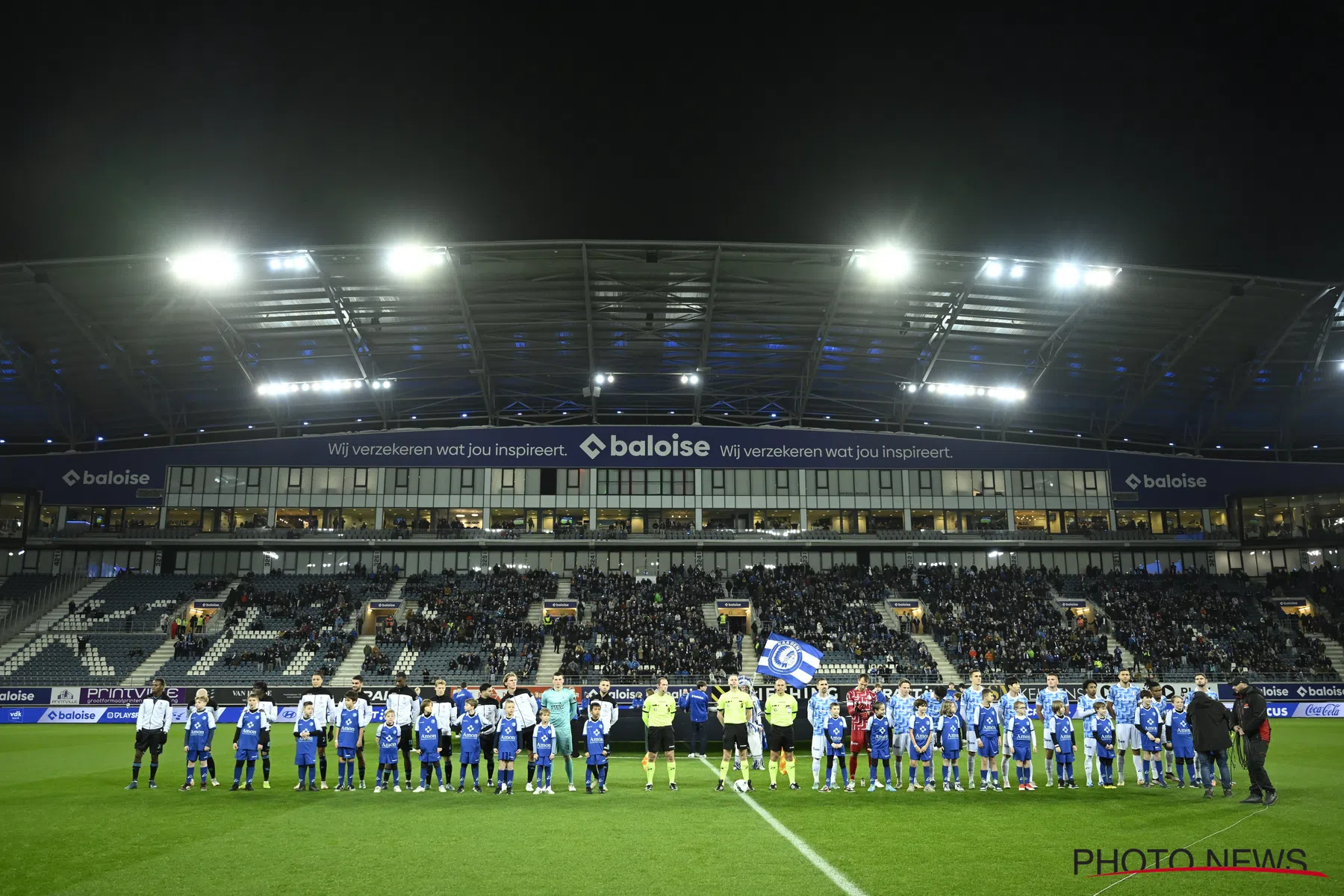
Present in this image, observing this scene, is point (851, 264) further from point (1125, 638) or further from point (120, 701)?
point (120, 701)

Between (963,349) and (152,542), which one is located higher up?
(963,349)

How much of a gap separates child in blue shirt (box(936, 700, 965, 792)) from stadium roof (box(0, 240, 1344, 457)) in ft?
90.0

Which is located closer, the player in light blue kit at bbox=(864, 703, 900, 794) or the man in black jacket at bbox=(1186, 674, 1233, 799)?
the man in black jacket at bbox=(1186, 674, 1233, 799)

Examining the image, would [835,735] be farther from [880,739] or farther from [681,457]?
[681,457]

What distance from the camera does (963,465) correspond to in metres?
57.7

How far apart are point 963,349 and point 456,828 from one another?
43264mm

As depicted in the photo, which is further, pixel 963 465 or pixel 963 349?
pixel 963 465

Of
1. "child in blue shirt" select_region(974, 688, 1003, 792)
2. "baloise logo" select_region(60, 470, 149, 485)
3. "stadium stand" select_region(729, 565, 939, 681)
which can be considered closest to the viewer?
"child in blue shirt" select_region(974, 688, 1003, 792)

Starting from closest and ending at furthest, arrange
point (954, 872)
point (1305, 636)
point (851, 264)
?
point (954, 872), point (851, 264), point (1305, 636)

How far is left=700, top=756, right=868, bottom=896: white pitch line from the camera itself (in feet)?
30.3

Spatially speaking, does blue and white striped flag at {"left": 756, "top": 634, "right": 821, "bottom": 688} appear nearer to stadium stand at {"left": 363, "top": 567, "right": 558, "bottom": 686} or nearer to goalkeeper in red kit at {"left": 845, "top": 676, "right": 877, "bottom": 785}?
goalkeeper in red kit at {"left": 845, "top": 676, "right": 877, "bottom": 785}

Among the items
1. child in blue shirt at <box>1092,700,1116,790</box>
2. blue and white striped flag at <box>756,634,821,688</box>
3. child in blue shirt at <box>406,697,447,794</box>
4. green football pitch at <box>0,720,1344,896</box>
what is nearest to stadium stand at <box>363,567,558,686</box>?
blue and white striped flag at <box>756,634,821,688</box>

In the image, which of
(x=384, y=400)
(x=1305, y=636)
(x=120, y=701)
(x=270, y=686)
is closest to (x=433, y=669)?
(x=270, y=686)

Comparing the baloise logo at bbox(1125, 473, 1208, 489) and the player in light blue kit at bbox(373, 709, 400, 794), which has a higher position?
the baloise logo at bbox(1125, 473, 1208, 489)
